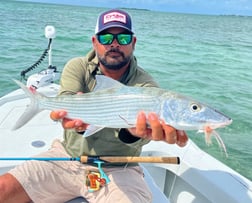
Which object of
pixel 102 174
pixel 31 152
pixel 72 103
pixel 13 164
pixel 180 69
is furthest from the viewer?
pixel 180 69

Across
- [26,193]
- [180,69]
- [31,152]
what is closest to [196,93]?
[180,69]

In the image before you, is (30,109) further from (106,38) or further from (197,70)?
(197,70)

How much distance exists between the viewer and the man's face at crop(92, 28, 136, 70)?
8.07ft

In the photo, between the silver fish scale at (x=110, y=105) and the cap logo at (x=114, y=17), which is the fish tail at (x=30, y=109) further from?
the cap logo at (x=114, y=17)

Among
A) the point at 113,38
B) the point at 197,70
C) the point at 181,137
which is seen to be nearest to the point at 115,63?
the point at 113,38

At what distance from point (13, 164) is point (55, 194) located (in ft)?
2.11

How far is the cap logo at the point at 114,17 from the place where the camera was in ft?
8.15

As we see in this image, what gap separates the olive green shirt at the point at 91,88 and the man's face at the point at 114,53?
0.11 metres

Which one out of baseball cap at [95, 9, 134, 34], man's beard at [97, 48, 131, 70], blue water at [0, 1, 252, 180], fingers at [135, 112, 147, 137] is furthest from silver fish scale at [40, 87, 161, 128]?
blue water at [0, 1, 252, 180]

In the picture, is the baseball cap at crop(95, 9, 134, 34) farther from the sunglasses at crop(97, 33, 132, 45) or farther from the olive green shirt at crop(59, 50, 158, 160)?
the olive green shirt at crop(59, 50, 158, 160)

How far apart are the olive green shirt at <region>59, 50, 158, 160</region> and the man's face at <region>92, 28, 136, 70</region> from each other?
4.3 inches

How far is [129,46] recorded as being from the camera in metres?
2.50

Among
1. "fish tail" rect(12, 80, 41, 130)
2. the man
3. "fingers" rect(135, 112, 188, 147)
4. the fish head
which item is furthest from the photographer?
the man

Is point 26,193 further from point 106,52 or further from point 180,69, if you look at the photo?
point 180,69
